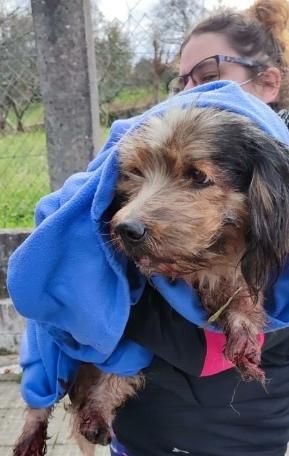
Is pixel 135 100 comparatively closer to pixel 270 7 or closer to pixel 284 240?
pixel 270 7

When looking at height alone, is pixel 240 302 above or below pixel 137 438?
above

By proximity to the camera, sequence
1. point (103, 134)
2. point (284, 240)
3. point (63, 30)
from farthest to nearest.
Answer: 1. point (103, 134)
2. point (63, 30)
3. point (284, 240)

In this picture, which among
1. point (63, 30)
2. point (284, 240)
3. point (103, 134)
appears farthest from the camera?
point (103, 134)

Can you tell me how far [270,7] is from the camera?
8.34ft

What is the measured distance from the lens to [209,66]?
2.36 metres

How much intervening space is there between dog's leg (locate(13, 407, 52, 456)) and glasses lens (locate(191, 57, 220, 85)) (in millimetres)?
1221

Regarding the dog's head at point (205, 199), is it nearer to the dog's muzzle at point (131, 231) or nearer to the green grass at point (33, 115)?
the dog's muzzle at point (131, 231)

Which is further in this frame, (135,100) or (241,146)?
(135,100)

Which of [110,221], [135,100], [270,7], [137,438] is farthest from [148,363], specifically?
[135,100]

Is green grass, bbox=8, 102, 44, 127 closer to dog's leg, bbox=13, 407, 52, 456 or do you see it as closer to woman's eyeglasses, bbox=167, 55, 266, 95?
woman's eyeglasses, bbox=167, 55, 266, 95

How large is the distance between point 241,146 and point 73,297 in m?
0.57

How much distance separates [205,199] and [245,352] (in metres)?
0.41

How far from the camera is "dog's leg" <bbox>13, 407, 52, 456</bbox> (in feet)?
6.47

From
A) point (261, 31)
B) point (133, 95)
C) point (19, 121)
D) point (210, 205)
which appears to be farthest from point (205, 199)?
point (19, 121)
